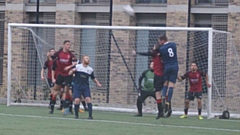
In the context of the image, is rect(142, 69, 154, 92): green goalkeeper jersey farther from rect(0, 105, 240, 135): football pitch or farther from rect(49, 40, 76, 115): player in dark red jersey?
rect(0, 105, 240, 135): football pitch

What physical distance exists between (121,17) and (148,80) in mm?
6879

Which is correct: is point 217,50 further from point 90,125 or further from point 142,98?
point 90,125

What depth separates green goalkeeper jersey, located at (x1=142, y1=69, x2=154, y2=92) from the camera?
66.5ft

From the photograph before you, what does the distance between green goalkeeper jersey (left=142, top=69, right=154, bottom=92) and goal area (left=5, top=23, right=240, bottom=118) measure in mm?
2161

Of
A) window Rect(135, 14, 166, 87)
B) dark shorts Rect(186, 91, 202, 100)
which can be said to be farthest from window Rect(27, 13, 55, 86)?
dark shorts Rect(186, 91, 202, 100)

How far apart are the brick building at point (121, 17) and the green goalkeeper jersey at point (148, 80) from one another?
285 centimetres

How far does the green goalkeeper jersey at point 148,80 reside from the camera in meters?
20.3

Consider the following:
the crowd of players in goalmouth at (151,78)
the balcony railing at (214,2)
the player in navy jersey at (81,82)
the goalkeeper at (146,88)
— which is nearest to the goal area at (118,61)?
the crowd of players in goalmouth at (151,78)

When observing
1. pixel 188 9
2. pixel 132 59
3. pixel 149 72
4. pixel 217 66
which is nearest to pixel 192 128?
pixel 149 72

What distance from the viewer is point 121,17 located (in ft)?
88.0

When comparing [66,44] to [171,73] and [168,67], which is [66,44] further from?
[171,73]

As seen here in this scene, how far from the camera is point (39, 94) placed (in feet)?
83.0

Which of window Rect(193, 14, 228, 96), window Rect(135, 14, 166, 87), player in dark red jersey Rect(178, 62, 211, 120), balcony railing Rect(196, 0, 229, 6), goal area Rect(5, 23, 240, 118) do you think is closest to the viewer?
player in dark red jersey Rect(178, 62, 211, 120)

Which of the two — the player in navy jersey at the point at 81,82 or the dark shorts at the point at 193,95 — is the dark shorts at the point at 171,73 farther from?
the dark shorts at the point at 193,95
